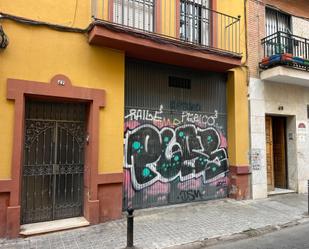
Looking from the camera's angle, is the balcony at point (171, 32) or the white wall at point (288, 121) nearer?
the balcony at point (171, 32)

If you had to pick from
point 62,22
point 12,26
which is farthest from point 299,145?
point 12,26

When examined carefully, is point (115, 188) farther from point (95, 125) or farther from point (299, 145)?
point (299, 145)

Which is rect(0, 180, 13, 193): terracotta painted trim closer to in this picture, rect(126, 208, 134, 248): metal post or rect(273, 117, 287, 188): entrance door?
rect(126, 208, 134, 248): metal post

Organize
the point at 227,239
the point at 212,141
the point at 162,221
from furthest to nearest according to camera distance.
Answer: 1. the point at 212,141
2. the point at 162,221
3. the point at 227,239

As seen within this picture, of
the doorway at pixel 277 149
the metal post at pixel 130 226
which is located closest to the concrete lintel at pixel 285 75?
the doorway at pixel 277 149

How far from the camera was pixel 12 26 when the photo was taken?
19.1 ft

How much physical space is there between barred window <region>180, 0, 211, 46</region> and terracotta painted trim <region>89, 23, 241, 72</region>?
0.91 meters

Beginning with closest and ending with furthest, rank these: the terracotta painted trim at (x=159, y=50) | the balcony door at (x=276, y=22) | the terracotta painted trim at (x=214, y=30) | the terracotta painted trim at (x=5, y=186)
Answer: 1. the terracotta painted trim at (x=5, y=186)
2. the terracotta painted trim at (x=159, y=50)
3. the terracotta painted trim at (x=214, y=30)
4. the balcony door at (x=276, y=22)

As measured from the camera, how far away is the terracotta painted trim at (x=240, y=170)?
8.57 metres

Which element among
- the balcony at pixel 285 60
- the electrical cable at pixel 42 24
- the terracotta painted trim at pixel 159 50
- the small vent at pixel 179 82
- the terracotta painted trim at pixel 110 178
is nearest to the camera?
the electrical cable at pixel 42 24

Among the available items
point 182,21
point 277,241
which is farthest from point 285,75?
point 277,241

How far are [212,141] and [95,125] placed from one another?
383 cm

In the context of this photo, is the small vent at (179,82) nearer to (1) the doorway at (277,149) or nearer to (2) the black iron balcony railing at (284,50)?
(2) the black iron balcony railing at (284,50)

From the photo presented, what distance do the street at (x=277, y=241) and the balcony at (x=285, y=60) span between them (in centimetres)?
478
